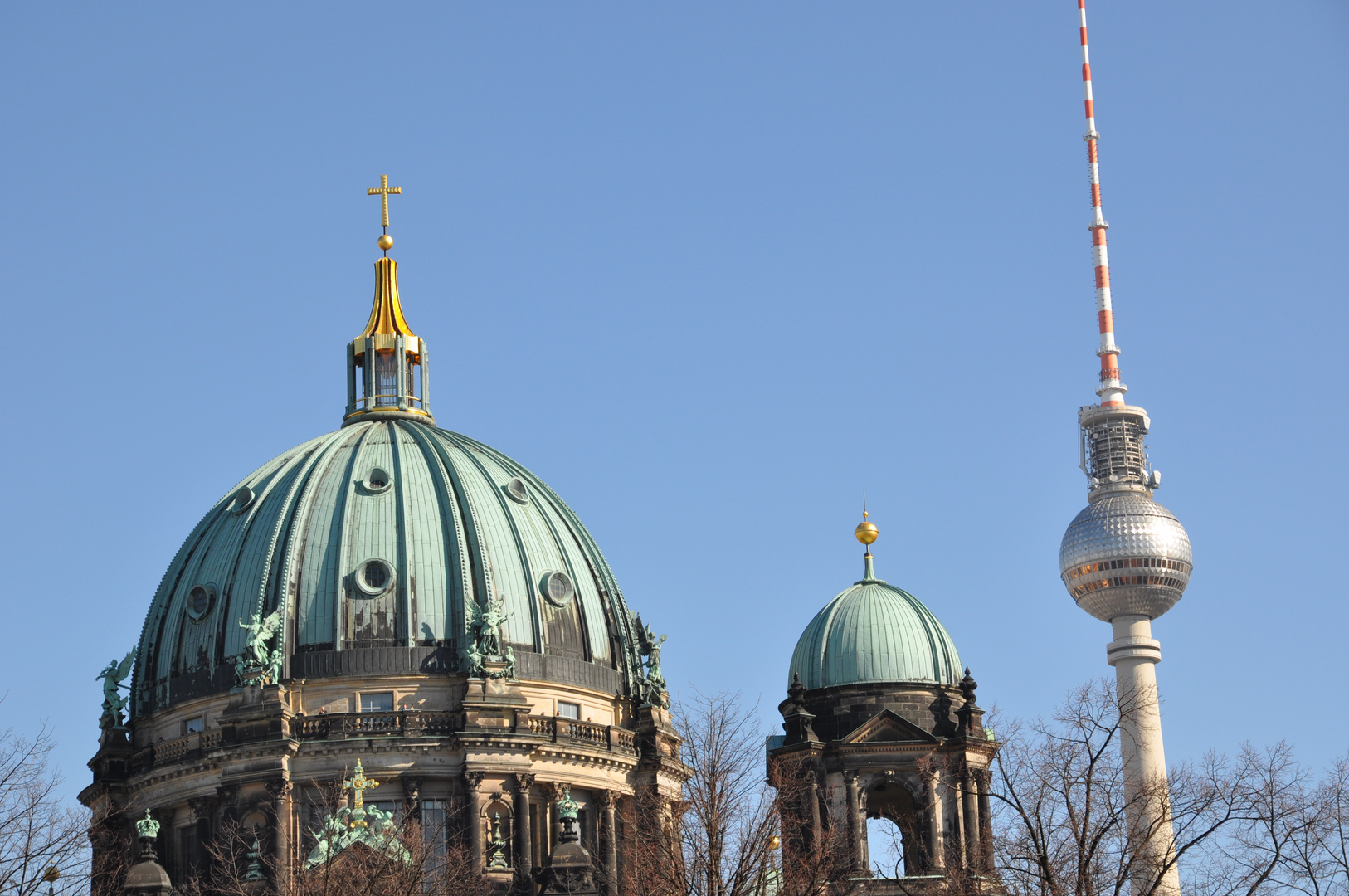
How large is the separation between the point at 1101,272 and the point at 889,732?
108 meters

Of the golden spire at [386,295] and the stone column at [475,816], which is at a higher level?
the golden spire at [386,295]

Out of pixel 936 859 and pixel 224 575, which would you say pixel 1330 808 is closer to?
pixel 936 859

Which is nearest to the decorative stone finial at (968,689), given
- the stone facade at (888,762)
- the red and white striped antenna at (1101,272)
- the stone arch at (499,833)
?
the stone facade at (888,762)

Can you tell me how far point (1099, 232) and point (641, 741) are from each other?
339 feet

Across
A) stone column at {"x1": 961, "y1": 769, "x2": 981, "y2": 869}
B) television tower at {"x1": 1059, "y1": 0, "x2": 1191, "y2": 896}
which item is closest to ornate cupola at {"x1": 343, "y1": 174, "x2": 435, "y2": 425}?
stone column at {"x1": 961, "y1": 769, "x2": 981, "y2": 869}

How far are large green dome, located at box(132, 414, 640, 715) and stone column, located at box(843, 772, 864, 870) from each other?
436 inches

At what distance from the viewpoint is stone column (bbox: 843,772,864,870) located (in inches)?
3036

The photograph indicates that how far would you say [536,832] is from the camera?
79375 millimetres

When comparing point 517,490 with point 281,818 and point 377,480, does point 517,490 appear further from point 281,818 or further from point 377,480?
point 281,818

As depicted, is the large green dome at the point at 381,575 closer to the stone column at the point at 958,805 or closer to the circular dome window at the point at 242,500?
the circular dome window at the point at 242,500

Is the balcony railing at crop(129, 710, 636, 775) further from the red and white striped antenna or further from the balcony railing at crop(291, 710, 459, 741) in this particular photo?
the red and white striped antenna

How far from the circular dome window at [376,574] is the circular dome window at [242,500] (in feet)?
21.9

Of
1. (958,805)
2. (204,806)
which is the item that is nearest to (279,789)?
(204,806)

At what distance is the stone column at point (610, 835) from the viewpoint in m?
79.4
